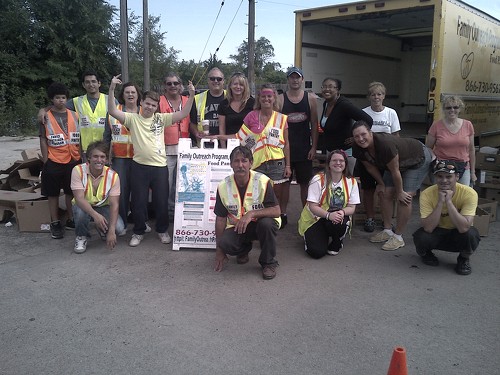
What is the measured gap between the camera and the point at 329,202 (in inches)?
185

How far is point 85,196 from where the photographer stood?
15.9 feet

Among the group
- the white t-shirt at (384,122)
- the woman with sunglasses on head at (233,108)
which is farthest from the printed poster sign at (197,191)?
the white t-shirt at (384,122)

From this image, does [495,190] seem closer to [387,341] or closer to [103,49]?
[387,341]

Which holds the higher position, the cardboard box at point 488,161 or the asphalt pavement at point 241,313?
the cardboard box at point 488,161

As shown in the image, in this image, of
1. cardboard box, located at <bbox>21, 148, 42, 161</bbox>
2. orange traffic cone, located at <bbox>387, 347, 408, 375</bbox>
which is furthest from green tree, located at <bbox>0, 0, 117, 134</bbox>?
orange traffic cone, located at <bbox>387, 347, 408, 375</bbox>

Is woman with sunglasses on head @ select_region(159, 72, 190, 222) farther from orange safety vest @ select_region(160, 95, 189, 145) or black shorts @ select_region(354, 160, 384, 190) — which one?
black shorts @ select_region(354, 160, 384, 190)

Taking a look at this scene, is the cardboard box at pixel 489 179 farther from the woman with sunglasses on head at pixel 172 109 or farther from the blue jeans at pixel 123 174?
the blue jeans at pixel 123 174

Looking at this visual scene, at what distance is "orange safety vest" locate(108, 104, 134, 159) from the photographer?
5074 mm

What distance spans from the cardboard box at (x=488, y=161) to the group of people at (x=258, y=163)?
63.4 inches

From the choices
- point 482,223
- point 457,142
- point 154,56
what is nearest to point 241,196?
point 457,142

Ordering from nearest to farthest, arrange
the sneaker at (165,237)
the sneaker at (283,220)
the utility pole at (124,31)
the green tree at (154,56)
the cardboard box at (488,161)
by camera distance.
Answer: the sneaker at (165,237) < the sneaker at (283,220) < the cardboard box at (488,161) < the utility pole at (124,31) < the green tree at (154,56)

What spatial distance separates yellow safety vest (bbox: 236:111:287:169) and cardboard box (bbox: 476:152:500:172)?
341 cm

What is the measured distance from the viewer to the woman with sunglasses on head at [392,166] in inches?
181

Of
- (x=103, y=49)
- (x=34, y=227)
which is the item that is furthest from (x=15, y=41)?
(x=34, y=227)
